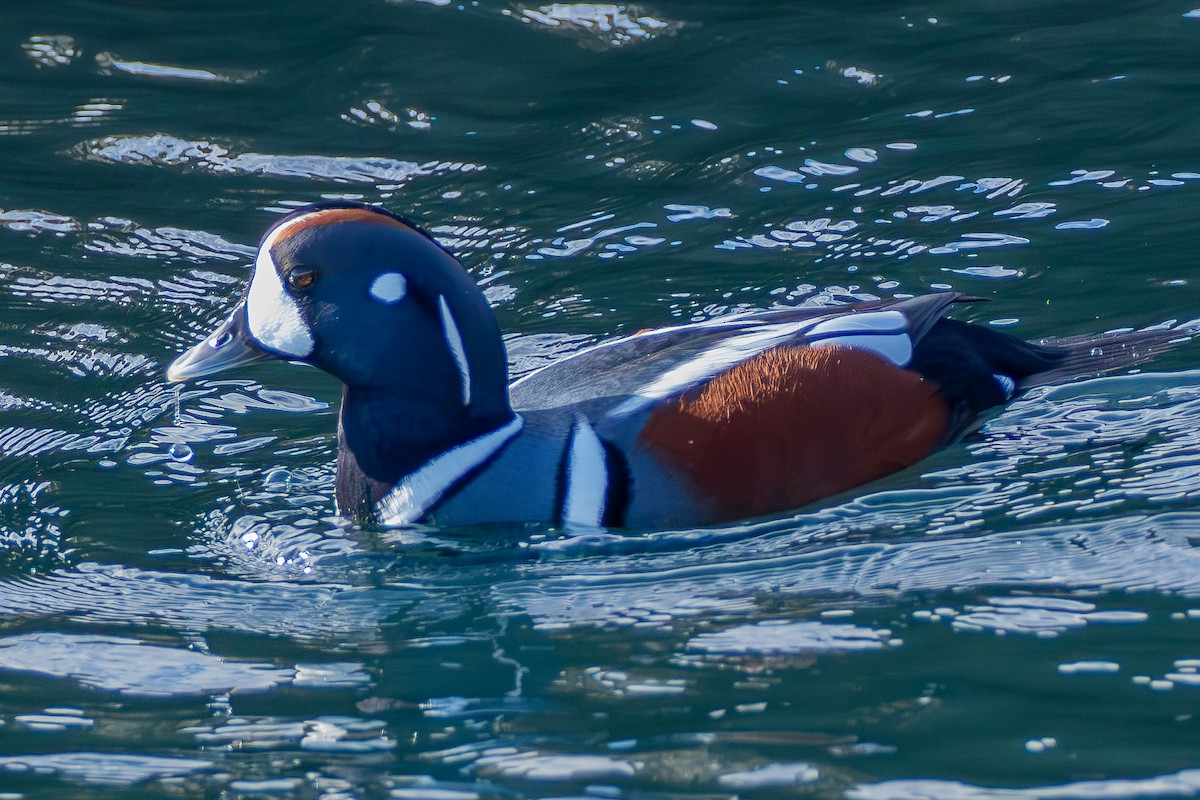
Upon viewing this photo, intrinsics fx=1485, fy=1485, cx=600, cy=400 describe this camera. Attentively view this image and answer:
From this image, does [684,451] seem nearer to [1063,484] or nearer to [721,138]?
[1063,484]

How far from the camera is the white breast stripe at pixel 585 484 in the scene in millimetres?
4602

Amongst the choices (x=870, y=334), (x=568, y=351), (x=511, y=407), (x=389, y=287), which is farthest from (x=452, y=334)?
(x=568, y=351)

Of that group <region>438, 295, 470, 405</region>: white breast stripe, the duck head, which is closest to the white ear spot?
the duck head

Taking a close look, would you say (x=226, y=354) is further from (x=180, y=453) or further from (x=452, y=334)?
(x=180, y=453)

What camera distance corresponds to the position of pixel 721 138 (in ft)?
27.0

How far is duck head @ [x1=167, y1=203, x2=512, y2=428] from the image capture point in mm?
4590

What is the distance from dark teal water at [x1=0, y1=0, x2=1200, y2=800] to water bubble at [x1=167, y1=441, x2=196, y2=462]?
0.02m

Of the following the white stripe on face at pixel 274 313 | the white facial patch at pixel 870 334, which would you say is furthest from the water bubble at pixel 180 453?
the white facial patch at pixel 870 334

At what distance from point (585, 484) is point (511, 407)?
50cm

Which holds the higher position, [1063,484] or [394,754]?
[1063,484]

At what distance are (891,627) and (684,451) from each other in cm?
105

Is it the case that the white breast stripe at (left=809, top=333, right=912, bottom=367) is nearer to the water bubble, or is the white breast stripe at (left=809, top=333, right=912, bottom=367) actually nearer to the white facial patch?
the white facial patch

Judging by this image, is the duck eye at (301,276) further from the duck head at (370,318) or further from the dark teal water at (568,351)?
the dark teal water at (568,351)

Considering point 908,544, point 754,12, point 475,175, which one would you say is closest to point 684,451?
point 908,544
